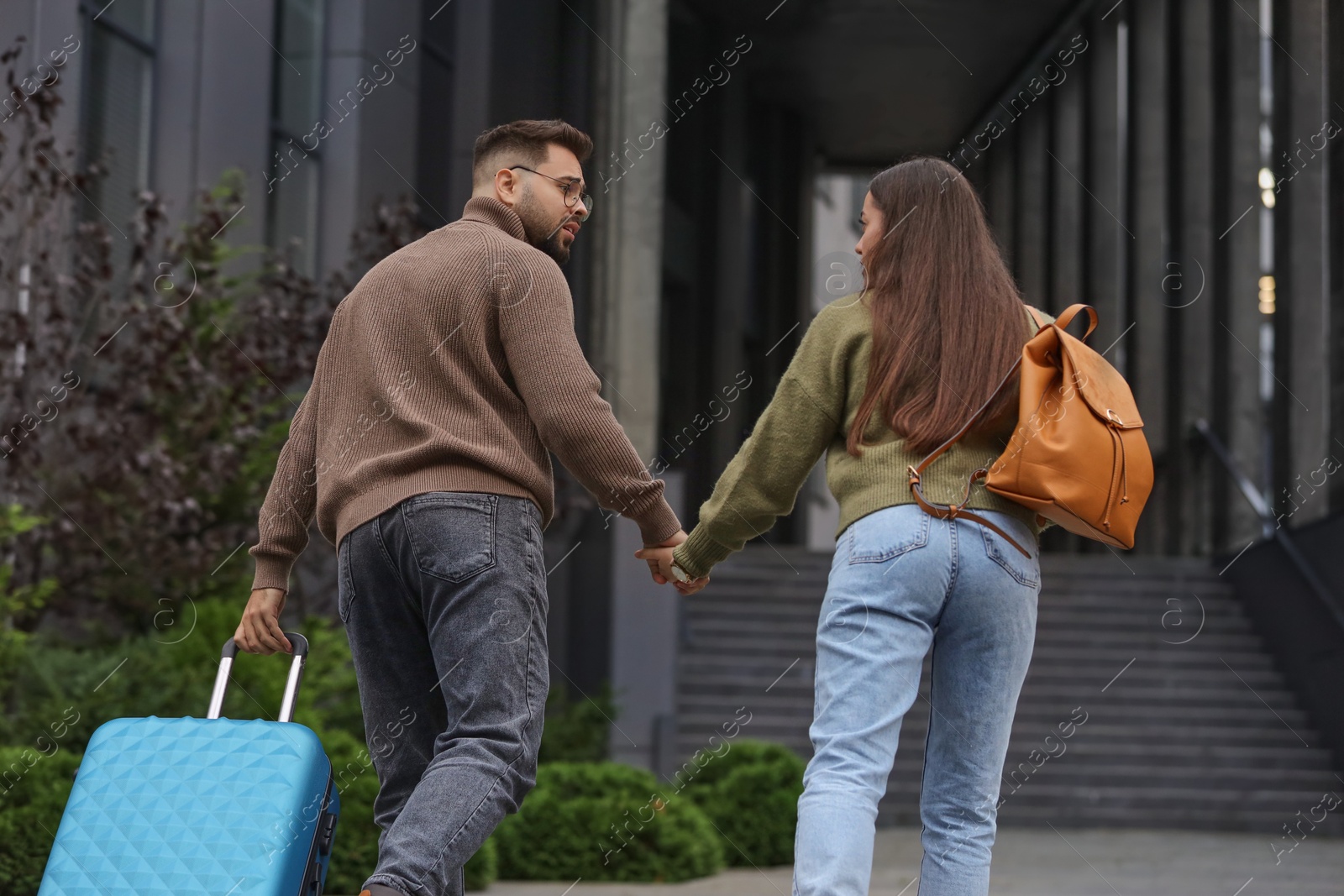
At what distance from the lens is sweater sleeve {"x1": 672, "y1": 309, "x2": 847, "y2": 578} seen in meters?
3.25

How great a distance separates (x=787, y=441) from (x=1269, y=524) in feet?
39.0

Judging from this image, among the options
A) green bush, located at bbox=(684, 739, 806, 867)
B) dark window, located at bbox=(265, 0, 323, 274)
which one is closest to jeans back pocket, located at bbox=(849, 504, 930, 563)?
green bush, located at bbox=(684, 739, 806, 867)

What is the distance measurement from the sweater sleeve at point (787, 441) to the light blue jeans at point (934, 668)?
0.22 m

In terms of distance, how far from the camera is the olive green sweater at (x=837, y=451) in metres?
3.13

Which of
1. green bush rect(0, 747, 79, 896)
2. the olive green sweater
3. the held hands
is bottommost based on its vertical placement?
green bush rect(0, 747, 79, 896)

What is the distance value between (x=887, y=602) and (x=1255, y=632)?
11142mm

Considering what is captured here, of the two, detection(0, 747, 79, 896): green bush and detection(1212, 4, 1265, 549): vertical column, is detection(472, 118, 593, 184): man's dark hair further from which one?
detection(1212, 4, 1265, 549): vertical column

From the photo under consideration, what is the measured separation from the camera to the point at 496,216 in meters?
3.56

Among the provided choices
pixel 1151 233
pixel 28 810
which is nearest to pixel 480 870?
pixel 28 810

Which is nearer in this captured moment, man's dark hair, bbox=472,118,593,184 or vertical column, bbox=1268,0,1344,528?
man's dark hair, bbox=472,118,593,184

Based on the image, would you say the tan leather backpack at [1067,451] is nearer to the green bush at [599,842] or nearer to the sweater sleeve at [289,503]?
the sweater sleeve at [289,503]

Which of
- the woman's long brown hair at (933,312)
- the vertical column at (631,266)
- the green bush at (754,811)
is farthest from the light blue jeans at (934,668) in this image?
the vertical column at (631,266)

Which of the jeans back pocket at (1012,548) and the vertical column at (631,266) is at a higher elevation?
the vertical column at (631,266)

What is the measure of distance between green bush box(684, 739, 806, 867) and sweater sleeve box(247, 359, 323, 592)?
445 cm
